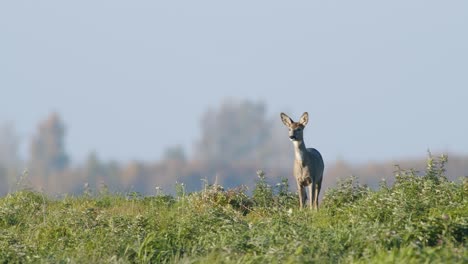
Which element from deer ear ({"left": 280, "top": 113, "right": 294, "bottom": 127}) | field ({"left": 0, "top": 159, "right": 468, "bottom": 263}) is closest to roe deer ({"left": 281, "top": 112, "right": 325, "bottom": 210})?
deer ear ({"left": 280, "top": 113, "right": 294, "bottom": 127})

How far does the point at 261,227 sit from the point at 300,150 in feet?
15.7

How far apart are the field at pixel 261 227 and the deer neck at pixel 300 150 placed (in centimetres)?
75

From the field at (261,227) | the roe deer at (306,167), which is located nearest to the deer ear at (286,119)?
the roe deer at (306,167)

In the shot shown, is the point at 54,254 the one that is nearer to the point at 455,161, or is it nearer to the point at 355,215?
the point at 355,215

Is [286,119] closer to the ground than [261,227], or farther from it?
farther from it

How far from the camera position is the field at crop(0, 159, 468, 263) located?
13445 millimetres

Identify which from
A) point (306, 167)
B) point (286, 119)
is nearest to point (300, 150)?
point (306, 167)

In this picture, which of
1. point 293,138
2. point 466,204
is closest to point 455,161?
point 293,138

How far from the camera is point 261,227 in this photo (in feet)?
48.9

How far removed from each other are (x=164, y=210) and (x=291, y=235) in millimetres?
4180

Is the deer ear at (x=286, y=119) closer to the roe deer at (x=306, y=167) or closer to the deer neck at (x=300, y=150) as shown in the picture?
the roe deer at (x=306, y=167)

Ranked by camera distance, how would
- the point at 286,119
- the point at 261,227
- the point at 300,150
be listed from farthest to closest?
the point at 286,119 → the point at 300,150 → the point at 261,227

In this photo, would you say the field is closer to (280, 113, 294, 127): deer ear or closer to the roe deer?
the roe deer

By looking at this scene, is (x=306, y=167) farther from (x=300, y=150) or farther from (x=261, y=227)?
(x=261, y=227)
